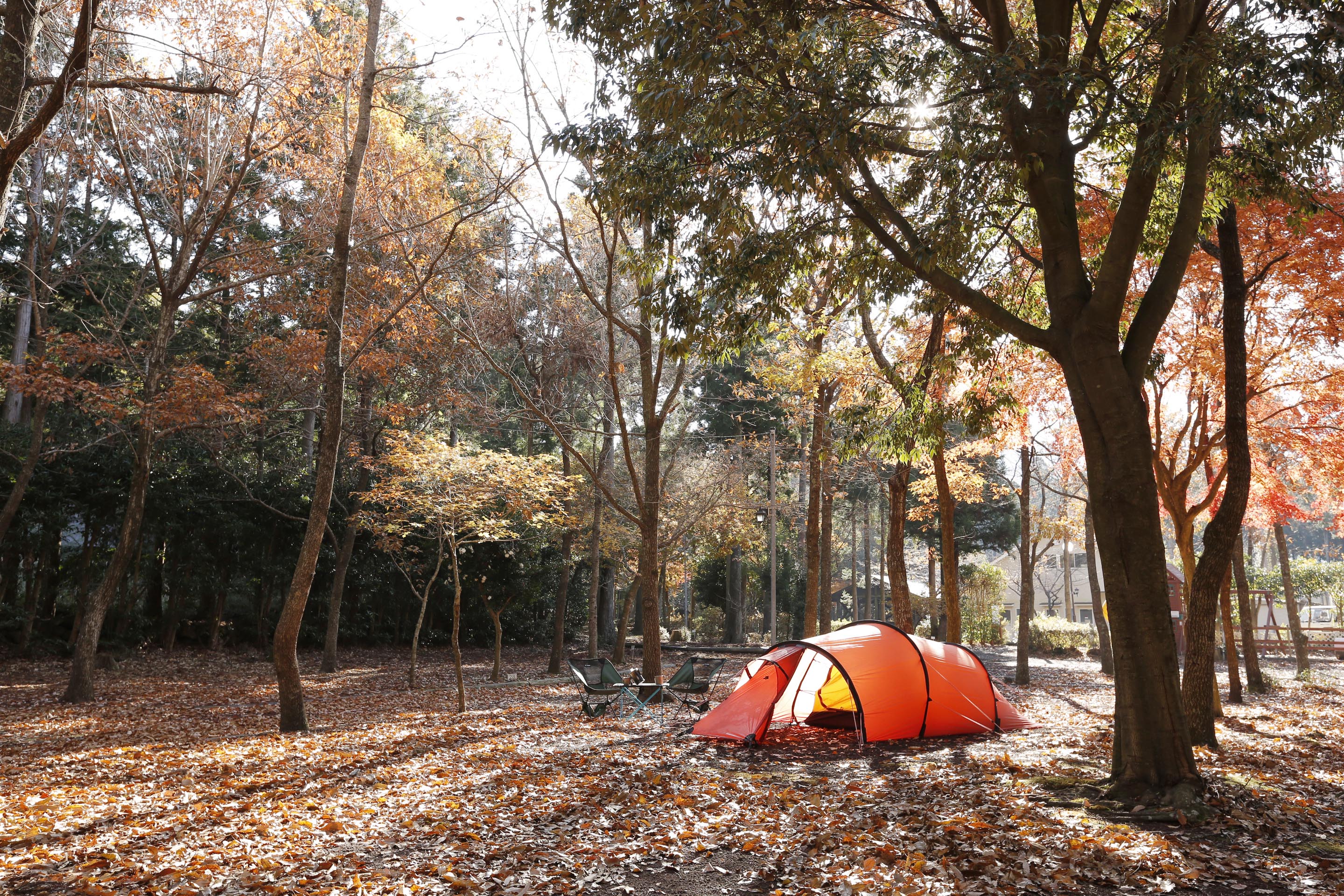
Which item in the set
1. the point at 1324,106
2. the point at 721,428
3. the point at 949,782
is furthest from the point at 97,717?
the point at 721,428

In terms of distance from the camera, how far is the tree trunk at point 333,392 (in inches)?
385

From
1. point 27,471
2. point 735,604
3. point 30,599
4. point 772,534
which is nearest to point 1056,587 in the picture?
point 735,604

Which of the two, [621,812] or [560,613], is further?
[560,613]

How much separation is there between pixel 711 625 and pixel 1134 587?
26.8 meters

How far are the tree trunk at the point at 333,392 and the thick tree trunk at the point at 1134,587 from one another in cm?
821

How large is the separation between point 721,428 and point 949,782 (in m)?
26.2

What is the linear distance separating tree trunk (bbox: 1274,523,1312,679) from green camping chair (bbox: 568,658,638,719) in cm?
1455

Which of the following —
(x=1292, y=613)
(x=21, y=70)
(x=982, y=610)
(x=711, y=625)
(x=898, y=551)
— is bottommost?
(x=711, y=625)

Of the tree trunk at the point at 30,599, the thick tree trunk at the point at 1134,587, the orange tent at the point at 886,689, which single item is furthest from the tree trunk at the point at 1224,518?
the tree trunk at the point at 30,599

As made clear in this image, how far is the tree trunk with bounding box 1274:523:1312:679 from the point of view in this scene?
675 inches

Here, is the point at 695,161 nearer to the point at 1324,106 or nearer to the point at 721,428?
the point at 1324,106

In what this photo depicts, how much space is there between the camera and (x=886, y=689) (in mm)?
9938

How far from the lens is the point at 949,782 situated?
23.7 ft

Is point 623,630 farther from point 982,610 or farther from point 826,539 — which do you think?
point 982,610
